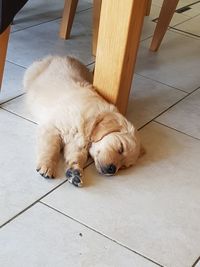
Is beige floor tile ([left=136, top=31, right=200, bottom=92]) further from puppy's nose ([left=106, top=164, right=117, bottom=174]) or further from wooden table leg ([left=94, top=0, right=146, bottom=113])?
puppy's nose ([left=106, top=164, right=117, bottom=174])

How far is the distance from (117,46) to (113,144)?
0.38m

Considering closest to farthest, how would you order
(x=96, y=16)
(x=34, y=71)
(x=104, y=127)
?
1. (x=104, y=127)
2. (x=34, y=71)
3. (x=96, y=16)

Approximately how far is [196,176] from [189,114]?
461 mm

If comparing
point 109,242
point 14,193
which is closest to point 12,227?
point 14,193

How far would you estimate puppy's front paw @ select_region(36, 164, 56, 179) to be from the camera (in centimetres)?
151

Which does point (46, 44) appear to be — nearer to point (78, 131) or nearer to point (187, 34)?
point (187, 34)

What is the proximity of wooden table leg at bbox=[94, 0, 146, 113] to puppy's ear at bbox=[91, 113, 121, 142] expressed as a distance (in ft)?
0.68

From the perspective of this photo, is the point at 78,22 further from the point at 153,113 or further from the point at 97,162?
the point at 97,162

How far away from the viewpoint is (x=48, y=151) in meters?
1.58

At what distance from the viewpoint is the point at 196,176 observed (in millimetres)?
1624

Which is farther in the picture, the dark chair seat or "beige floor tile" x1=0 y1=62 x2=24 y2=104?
"beige floor tile" x1=0 y1=62 x2=24 y2=104

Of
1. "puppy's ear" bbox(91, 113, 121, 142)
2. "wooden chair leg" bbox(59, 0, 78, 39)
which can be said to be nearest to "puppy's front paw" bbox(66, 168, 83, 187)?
"puppy's ear" bbox(91, 113, 121, 142)

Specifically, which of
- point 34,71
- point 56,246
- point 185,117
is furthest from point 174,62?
point 56,246

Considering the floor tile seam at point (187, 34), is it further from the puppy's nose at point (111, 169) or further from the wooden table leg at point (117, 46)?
the puppy's nose at point (111, 169)
